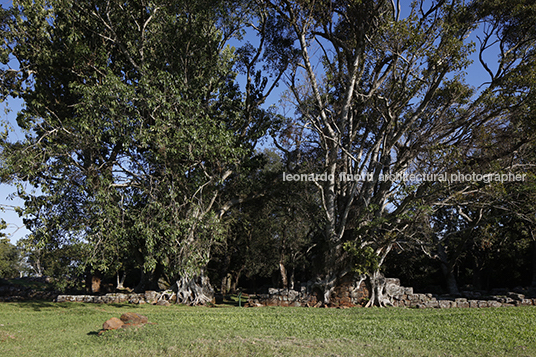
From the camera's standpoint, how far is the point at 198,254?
44.8 ft

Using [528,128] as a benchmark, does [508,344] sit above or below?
below

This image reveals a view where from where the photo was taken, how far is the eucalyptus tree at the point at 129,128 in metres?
13.1

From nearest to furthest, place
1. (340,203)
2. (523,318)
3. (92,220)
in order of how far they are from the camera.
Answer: (523,318) < (92,220) < (340,203)

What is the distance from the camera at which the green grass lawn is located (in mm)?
6312

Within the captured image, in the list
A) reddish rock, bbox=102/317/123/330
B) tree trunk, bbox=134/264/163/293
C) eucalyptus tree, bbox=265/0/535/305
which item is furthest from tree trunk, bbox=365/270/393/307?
tree trunk, bbox=134/264/163/293

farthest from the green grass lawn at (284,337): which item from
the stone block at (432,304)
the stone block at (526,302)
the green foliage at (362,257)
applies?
the stone block at (526,302)

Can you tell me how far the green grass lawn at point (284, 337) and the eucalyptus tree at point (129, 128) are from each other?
4204 mm

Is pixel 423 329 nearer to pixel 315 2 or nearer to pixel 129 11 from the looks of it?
pixel 315 2

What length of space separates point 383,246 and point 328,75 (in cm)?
811

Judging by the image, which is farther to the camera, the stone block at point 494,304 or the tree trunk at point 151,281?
the tree trunk at point 151,281

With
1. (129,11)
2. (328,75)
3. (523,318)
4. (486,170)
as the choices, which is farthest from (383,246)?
(129,11)

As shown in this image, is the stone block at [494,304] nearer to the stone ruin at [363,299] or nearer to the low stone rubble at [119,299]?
the stone ruin at [363,299]

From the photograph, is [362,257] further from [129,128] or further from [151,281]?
[151,281]

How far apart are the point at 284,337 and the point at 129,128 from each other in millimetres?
9526
